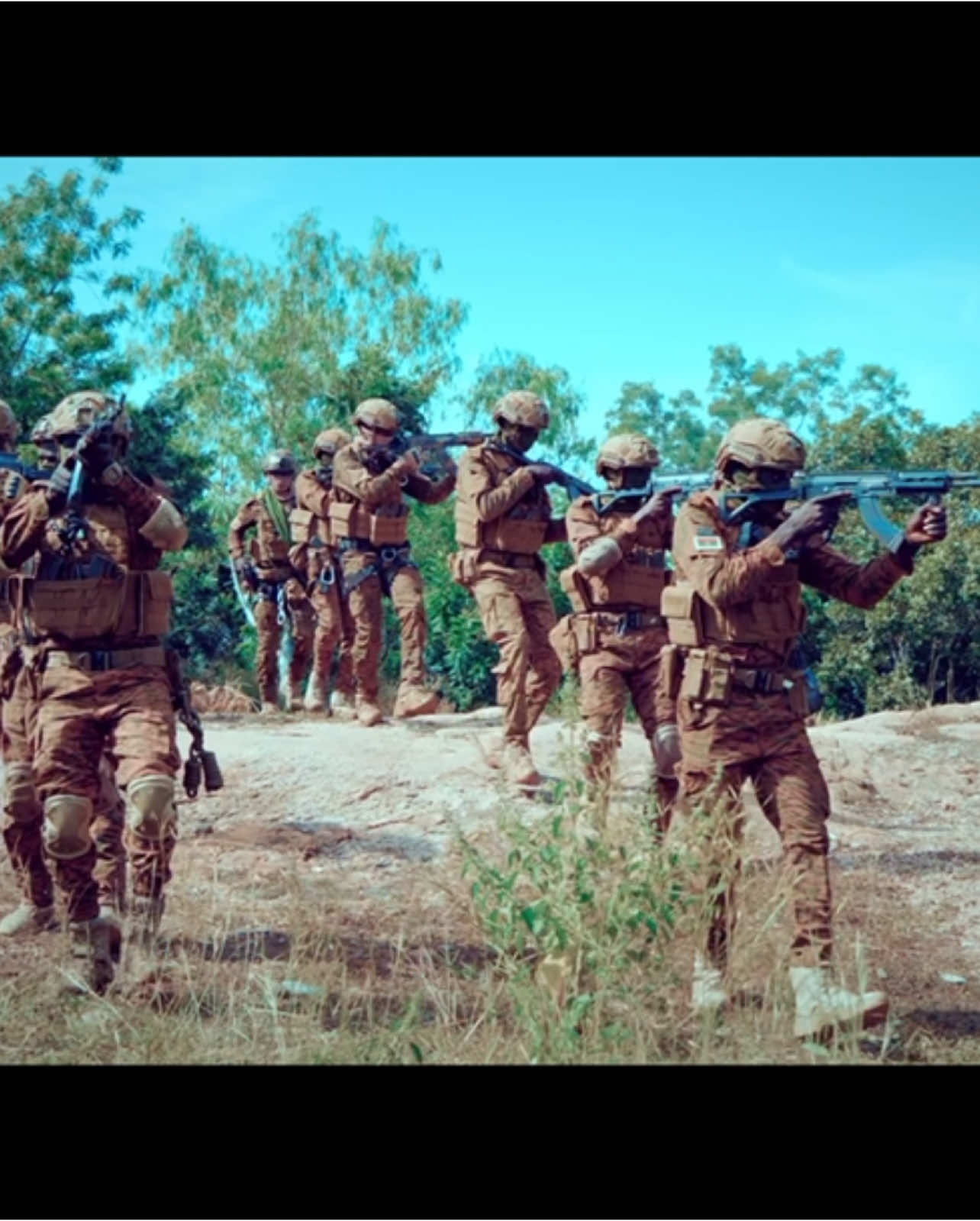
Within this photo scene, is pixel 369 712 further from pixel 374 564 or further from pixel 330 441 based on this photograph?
pixel 330 441

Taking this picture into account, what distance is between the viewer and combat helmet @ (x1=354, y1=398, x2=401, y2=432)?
959 centimetres

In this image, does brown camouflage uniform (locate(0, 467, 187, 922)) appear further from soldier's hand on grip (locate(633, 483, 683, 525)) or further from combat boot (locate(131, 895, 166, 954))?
soldier's hand on grip (locate(633, 483, 683, 525))

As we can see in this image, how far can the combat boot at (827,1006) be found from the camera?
475 cm

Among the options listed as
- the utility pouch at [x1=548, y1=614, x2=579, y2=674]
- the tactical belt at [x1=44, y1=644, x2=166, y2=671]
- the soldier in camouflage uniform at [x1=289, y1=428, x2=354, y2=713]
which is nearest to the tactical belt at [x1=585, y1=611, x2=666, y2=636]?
the utility pouch at [x1=548, y1=614, x2=579, y2=674]

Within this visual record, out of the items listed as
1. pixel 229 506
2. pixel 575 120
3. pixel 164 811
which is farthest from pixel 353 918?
pixel 229 506

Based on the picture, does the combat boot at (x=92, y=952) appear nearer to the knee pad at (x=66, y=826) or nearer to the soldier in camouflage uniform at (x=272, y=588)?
the knee pad at (x=66, y=826)

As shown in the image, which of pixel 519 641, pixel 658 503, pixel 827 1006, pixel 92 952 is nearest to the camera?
pixel 827 1006

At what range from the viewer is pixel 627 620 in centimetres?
723

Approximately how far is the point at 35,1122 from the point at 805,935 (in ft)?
7.84

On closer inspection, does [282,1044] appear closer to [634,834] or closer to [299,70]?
[634,834]

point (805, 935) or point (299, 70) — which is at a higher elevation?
point (299, 70)

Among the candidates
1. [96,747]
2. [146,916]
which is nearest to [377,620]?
[96,747]

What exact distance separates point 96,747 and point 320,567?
5.80 m

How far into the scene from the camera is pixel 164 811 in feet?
17.7
